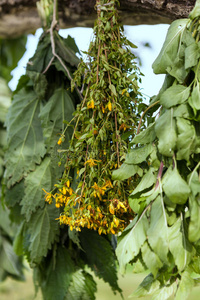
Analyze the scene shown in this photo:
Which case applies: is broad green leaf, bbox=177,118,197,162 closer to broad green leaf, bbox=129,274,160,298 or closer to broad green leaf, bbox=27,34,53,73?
broad green leaf, bbox=129,274,160,298

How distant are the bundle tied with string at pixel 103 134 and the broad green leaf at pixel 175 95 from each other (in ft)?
0.37

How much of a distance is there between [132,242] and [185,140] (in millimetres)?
143

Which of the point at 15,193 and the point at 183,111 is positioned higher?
the point at 183,111

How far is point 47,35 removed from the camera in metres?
0.80

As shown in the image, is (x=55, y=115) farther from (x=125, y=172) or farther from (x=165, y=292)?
(x=165, y=292)

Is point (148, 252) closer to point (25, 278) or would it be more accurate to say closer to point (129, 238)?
point (129, 238)

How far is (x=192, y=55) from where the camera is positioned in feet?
1.49

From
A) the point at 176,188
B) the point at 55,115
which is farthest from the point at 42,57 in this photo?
the point at 176,188

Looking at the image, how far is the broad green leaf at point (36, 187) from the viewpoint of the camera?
0.71 metres

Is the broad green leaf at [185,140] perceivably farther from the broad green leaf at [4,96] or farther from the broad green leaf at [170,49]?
the broad green leaf at [4,96]

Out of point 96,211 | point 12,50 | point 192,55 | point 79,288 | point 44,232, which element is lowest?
point 79,288

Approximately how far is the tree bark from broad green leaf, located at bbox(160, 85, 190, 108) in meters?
0.27

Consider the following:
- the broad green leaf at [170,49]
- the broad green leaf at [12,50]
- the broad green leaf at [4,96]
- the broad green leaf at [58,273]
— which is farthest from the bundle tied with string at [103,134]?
the broad green leaf at [4,96]

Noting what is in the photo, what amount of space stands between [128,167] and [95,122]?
0.12 m
